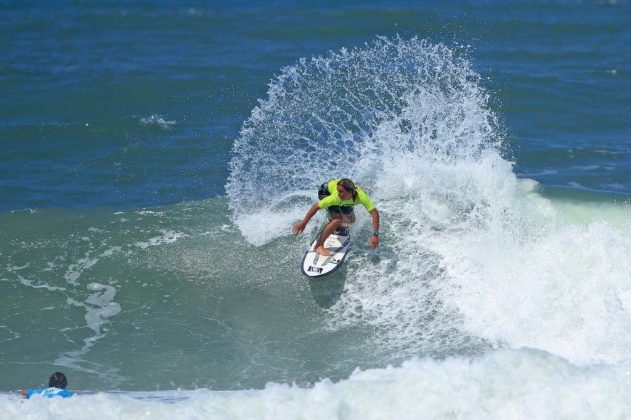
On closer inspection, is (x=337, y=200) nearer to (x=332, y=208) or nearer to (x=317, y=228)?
(x=332, y=208)

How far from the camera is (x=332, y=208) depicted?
47.7 ft

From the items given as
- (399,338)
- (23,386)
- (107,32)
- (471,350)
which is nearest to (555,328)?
(471,350)

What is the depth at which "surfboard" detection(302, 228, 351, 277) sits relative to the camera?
14.0 meters

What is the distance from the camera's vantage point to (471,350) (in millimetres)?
12625

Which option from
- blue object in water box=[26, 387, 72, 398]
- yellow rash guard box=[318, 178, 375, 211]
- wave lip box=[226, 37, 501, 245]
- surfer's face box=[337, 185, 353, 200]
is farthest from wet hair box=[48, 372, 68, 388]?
wave lip box=[226, 37, 501, 245]

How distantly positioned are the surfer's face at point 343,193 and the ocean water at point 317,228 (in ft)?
3.84

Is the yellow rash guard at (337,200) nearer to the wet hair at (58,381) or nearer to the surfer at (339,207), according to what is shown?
the surfer at (339,207)

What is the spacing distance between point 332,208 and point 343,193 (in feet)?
1.78

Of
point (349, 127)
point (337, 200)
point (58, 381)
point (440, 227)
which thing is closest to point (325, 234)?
point (337, 200)

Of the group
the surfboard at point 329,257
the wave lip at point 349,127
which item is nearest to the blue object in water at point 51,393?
the surfboard at point 329,257

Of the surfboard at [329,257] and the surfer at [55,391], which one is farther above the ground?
the surfboard at [329,257]

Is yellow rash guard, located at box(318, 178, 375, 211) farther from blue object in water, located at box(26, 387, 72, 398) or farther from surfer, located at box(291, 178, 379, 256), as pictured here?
blue object in water, located at box(26, 387, 72, 398)

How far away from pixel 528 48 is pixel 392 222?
1136cm

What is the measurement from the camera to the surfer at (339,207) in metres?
14.0
